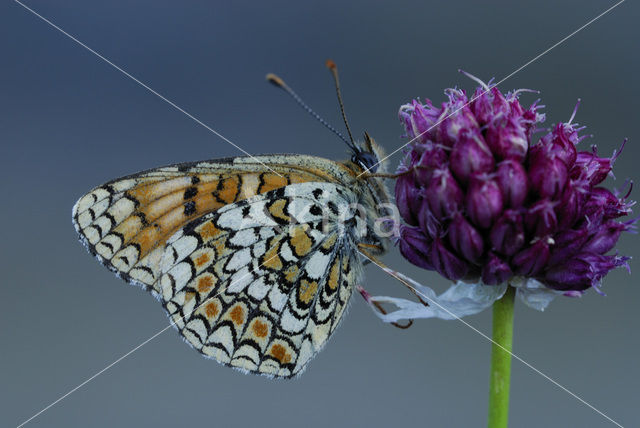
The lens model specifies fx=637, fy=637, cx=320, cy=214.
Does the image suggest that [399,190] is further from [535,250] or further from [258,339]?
[258,339]

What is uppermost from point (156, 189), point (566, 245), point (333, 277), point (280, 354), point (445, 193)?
point (156, 189)

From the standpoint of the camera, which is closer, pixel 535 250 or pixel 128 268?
pixel 535 250

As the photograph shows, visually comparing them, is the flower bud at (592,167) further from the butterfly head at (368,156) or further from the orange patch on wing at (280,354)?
the orange patch on wing at (280,354)

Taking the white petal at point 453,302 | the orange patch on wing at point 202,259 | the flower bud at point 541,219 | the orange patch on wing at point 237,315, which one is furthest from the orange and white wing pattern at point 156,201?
the flower bud at point 541,219

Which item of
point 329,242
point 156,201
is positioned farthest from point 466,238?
point 156,201

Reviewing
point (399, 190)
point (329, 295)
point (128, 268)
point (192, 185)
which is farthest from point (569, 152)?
point (128, 268)

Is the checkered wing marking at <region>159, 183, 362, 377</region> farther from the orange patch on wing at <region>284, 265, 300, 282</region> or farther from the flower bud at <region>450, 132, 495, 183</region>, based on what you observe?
the flower bud at <region>450, 132, 495, 183</region>

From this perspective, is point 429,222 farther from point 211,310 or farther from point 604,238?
point 211,310
